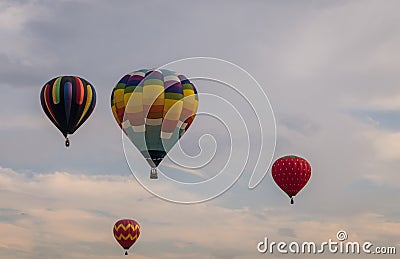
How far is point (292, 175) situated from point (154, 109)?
13.6m

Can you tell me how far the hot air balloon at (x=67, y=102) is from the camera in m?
72.1

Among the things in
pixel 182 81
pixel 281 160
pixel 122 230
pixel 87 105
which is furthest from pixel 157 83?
pixel 122 230

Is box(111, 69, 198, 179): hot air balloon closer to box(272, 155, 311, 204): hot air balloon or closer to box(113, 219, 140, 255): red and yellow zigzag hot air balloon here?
box(272, 155, 311, 204): hot air balloon

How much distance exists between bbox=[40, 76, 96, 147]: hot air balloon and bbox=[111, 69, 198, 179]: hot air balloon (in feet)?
10.2

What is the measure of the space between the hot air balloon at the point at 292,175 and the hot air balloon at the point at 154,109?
9.45 metres

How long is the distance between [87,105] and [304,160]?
19.0 meters

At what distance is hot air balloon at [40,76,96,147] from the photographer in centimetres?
7212

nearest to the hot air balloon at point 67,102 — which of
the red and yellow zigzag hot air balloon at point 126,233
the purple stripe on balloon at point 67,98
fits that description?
the purple stripe on balloon at point 67,98

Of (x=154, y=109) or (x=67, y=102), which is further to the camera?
(x=67, y=102)

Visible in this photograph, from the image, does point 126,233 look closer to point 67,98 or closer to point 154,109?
point 67,98

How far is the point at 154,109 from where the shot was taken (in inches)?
2734

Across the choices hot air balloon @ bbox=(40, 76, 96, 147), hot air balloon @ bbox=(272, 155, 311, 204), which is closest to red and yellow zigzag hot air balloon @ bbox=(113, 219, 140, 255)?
hot air balloon @ bbox=(40, 76, 96, 147)

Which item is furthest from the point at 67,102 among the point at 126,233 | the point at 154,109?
the point at 126,233

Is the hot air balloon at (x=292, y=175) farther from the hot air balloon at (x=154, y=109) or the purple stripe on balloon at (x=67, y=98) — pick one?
the purple stripe on balloon at (x=67, y=98)
